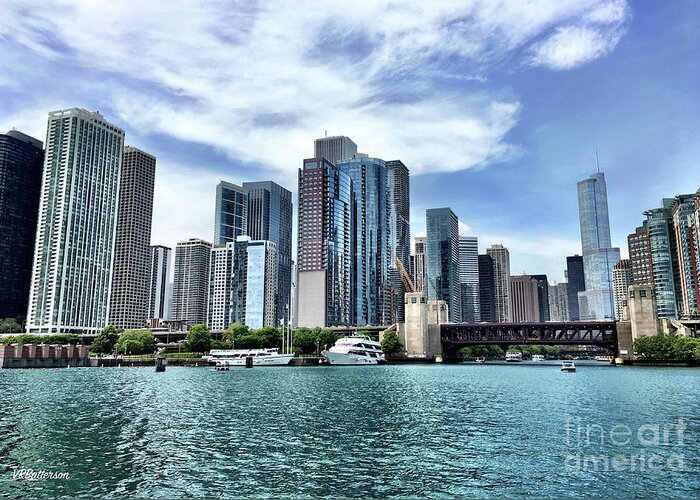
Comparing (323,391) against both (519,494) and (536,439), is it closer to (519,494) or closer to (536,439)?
(536,439)

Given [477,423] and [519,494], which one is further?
[477,423]

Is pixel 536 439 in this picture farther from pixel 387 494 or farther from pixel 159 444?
pixel 159 444

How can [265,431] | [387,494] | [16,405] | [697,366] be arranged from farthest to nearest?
[697,366] → [16,405] → [265,431] → [387,494]

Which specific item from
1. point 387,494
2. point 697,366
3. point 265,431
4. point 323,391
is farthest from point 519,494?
point 697,366

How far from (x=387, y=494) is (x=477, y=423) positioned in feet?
88.1

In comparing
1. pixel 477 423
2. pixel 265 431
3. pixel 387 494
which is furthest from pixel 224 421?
pixel 387 494

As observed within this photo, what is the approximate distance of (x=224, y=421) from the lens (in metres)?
56.5

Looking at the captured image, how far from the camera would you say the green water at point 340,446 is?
32.5 metres

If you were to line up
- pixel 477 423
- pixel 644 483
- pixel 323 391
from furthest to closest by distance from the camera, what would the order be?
1. pixel 323 391
2. pixel 477 423
3. pixel 644 483

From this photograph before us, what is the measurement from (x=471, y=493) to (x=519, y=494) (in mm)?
2624

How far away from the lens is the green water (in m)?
32.5

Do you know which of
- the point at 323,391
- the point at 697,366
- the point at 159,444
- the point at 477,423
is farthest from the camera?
the point at 697,366

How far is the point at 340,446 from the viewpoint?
4378cm

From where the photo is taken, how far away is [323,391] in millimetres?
91312
